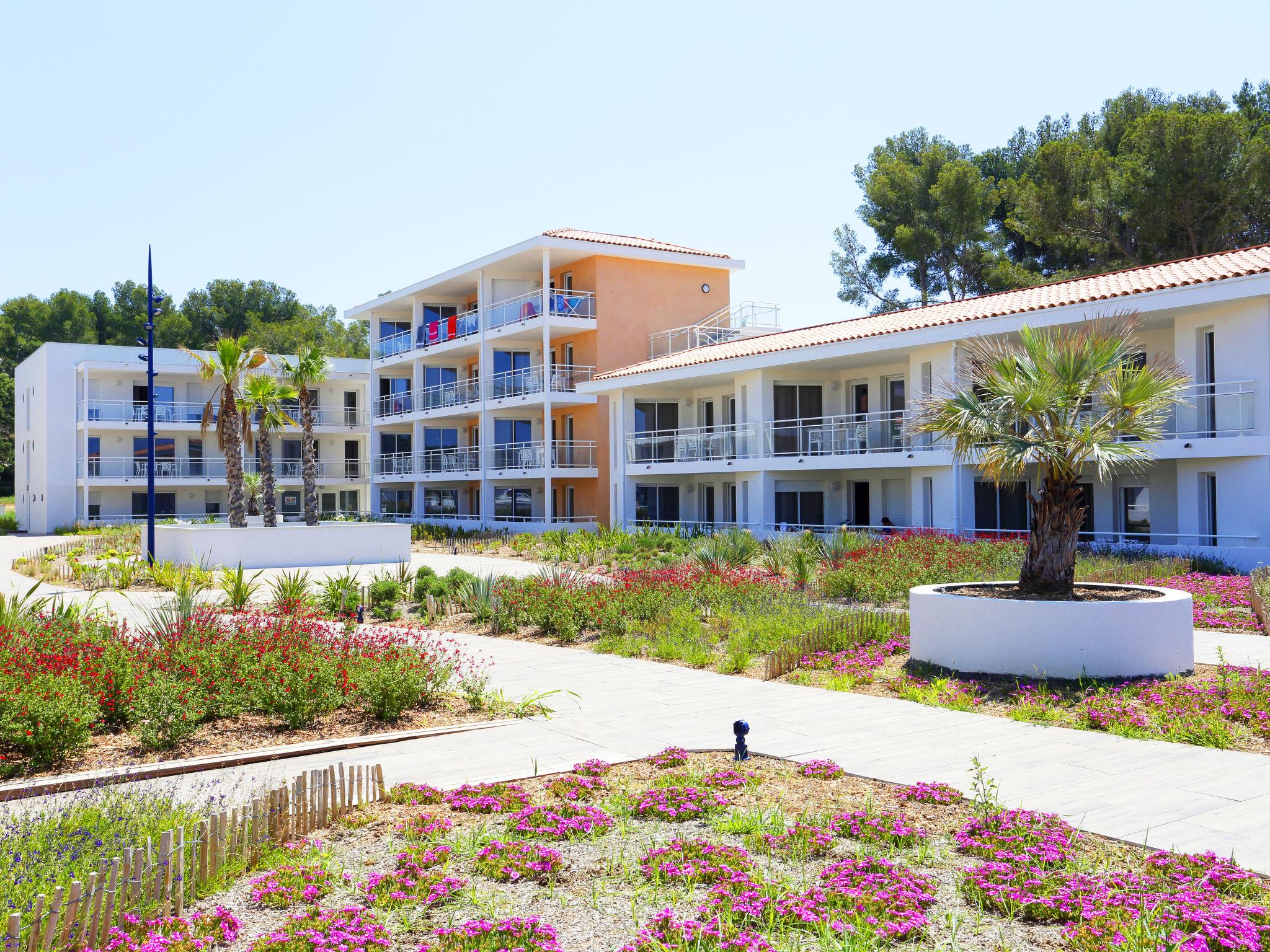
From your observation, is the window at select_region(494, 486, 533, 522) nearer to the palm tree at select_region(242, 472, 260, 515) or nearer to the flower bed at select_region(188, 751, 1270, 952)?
the palm tree at select_region(242, 472, 260, 515)

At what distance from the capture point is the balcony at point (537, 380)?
3903 cm

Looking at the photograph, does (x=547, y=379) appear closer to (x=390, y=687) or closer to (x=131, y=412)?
(x=131, y=412)

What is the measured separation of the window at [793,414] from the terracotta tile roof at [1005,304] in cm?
→ 166

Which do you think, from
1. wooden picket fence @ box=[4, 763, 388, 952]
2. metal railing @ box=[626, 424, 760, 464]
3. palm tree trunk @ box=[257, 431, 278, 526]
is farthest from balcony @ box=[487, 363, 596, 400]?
wooden picket fence @ box=[4, 763, 388, 952]

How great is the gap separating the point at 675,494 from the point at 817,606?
76.1 feet

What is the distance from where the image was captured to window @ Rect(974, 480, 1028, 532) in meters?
26.8

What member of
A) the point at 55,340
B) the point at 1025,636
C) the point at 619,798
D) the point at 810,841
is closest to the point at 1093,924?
the point at 810,841

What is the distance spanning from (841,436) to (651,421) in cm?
1004

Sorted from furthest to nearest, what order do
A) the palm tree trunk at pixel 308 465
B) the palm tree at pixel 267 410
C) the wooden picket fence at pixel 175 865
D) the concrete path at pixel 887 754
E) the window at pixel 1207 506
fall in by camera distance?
1. the palm tree trunk at pixel 308 465
2. the palm tree at pixel 267 410
3. the window at pixel 1207 506
4. the concrete path at pixel 887 754
5. the wooden picket fence at pixel 175 865

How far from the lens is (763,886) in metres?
5.22

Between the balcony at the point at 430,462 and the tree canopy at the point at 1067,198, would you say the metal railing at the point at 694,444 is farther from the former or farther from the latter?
the tree canopy at the point at 1067,198

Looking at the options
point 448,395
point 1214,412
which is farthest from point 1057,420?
point 448,395

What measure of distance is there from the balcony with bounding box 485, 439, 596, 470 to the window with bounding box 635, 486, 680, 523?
9.46ft

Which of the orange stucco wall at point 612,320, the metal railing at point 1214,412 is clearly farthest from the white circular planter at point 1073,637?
the orange stucco wall at point 612,320
